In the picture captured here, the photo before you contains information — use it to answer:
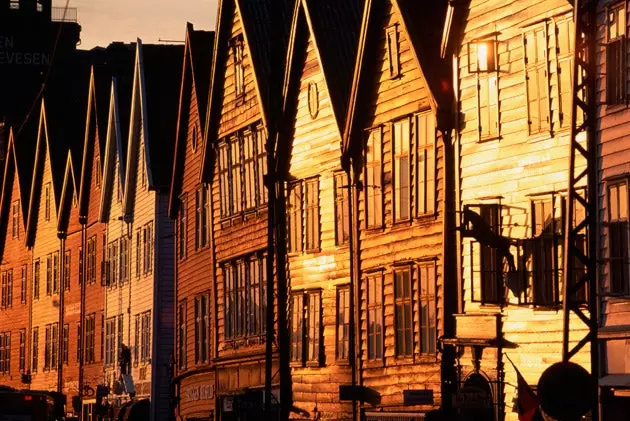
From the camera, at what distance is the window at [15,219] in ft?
272

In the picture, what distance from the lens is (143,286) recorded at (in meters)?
57.8

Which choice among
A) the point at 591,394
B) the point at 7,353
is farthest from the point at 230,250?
the point at 7,353

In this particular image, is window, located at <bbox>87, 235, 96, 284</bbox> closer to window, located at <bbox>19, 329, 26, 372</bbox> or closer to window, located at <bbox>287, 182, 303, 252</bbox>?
window, located at <bbox>19, 329, 26, 372</bbox>

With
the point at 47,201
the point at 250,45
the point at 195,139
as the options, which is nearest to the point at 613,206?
the point at 250,45

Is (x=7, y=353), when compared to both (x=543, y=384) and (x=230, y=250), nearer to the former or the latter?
(x=230, y=250)

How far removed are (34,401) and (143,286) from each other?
19.1ft

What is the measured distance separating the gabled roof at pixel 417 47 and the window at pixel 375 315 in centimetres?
325

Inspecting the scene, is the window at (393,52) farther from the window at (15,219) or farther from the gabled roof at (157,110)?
the window at (15,219)

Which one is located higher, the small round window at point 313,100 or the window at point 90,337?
the small round window at point 313,100

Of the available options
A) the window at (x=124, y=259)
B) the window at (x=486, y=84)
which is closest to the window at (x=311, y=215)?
the window at (x=486, y=84)

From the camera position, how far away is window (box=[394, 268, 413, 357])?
115 feet

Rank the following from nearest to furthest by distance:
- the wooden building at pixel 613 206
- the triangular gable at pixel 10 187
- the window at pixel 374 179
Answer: the wooden building at pixel 613 206 < the window at pixel 374 179 < the triangular gable at pixel 10 187

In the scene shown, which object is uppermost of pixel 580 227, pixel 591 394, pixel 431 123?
pixel 431 123

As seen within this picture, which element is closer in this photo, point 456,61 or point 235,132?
point 456,61
